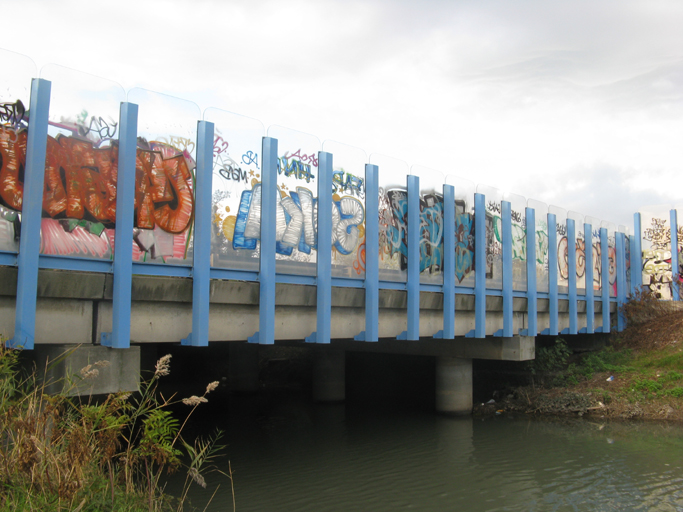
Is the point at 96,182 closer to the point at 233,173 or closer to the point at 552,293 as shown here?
the point at 233,173

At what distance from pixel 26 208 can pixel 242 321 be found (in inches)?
159

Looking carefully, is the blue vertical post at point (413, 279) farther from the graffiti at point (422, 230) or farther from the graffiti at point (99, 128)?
the graffiti at point (99, 128)

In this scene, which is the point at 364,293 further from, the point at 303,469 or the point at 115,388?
the point at 115,388

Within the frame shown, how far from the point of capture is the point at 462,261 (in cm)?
1546

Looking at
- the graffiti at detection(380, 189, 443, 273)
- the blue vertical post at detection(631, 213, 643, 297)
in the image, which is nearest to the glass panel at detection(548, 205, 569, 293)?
the blue vertical post at detection(631, 213, 643, 297)

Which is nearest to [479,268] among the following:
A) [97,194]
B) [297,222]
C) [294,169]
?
[297,222]

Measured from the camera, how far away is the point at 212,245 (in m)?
9.92

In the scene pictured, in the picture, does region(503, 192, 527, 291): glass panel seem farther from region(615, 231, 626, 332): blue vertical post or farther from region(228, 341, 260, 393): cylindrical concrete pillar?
region(228, 341, 260, 393): cylindrical concrete pillar

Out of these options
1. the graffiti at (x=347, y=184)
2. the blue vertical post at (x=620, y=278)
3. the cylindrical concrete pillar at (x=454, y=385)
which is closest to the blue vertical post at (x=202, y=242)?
the graffiti at (x=347, y=184)

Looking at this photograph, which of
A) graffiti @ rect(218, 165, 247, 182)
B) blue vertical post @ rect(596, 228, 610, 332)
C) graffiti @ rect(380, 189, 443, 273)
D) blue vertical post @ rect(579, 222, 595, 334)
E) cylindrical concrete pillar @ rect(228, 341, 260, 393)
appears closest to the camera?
graffiti @ rect(218, 165, 247, 182)

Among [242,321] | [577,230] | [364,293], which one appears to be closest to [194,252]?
[242,321]

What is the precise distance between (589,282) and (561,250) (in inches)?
86.9

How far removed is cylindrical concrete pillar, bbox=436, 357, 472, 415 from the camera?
691 inches

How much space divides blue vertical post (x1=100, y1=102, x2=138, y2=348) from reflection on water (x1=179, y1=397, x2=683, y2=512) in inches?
119
